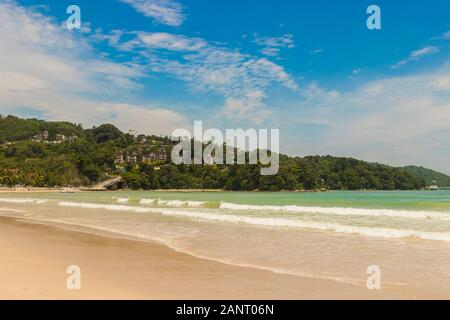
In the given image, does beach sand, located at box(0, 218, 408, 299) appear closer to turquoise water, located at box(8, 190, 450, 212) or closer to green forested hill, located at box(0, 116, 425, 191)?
turquoise water, located at box(8, 190, 450, 212)

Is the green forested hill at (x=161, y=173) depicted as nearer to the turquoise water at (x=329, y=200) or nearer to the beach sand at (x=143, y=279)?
the turquoise water at (x=329, y=200)

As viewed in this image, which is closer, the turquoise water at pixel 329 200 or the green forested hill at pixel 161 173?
the turquoise water at pixel 329 200

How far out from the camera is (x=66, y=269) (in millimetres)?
8742

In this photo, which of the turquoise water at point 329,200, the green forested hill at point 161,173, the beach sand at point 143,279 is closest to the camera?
the beach sand at point 143,279

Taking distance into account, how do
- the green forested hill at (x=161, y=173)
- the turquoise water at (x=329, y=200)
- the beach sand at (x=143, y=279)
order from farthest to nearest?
the green forested hill at (x=161, y=173) → the turquoise water at (x=329, y=200) → the beach sand at (x=143, y=279)

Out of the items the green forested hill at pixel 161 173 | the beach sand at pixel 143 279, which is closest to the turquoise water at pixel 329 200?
the beach sand at pixel 143 279

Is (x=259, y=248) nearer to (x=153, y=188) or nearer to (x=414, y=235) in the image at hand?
(x=414, y=235)

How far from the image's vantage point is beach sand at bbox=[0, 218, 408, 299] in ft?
21.8

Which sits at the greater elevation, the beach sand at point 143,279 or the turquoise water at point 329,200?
the beach sand at point 143,279

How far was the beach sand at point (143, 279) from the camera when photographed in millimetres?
6648

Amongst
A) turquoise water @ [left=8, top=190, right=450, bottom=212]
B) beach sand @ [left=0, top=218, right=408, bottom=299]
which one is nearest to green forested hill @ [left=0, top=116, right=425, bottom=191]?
turquoise water @ [left=8, top=190, right=450, bottom=212]
